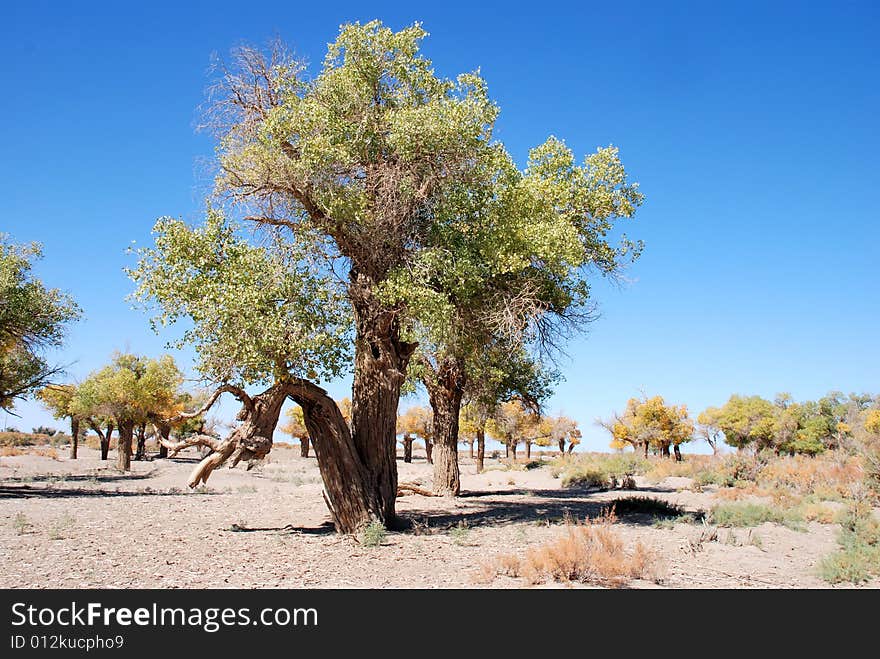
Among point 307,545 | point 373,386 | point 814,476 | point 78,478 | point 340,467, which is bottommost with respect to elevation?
point 78,478

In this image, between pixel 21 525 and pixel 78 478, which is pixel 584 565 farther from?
pixel 78 478

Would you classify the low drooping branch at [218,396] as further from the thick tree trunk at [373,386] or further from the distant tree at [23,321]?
the distant tree at [23,321]

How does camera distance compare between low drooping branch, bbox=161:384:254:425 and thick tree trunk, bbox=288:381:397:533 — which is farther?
thick tree trunk, bbox=288:381:397:533

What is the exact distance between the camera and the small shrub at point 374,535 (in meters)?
11.6

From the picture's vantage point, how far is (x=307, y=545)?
461 inches

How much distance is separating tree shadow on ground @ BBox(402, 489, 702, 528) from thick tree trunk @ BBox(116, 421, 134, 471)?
2407 centimetres

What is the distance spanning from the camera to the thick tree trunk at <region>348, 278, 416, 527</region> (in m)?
13.1

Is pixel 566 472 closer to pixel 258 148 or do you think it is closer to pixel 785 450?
pixel 258 148

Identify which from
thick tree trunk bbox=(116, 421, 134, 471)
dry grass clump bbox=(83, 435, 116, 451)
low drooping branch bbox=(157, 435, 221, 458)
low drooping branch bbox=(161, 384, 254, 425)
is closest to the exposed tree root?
low drooping branch bbox=(157, 435, 221, 458)

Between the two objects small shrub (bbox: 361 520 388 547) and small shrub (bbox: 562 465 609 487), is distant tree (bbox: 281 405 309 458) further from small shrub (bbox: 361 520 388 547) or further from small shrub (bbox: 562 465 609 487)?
small shrub (bbox: 361 520 388 547)

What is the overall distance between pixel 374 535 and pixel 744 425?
59784mm

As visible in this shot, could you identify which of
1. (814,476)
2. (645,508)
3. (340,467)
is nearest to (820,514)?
(645,508)
